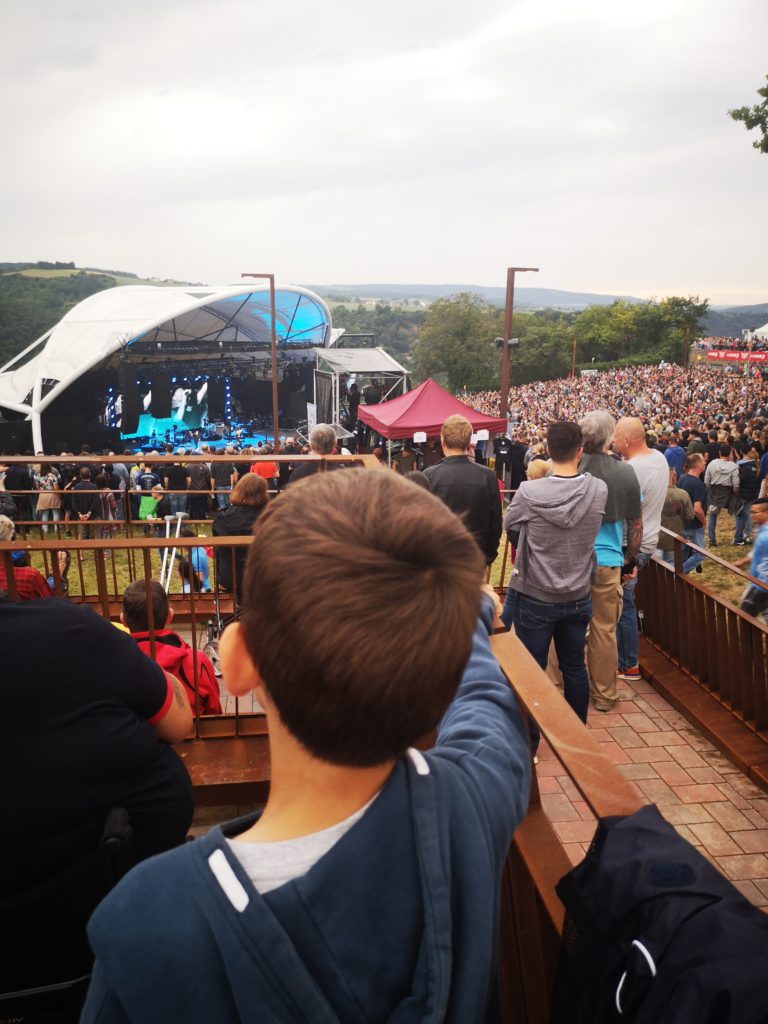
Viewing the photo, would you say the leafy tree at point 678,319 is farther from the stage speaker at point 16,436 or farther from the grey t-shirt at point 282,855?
the grey t-shirt at point 282,855

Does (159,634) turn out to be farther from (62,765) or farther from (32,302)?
(32,302)

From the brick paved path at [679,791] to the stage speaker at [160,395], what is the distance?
35131mm

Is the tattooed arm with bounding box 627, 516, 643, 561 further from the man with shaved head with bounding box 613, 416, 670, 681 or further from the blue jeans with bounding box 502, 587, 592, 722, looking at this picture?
the blue jeans with bounding box 502, 587, 592, 722

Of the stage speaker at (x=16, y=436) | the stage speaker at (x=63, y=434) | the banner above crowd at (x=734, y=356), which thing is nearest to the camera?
the stage speaker at (x=16, y=436)

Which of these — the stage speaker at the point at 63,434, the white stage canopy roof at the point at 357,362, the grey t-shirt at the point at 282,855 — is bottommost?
the stage speaker at the point at 63,434

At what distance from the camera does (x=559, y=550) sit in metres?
3.65

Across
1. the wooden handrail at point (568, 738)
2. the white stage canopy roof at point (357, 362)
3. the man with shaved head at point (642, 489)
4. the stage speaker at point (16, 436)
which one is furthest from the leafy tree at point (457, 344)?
the wooden handrail at point (568, 738)

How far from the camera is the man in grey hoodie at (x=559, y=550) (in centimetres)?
361

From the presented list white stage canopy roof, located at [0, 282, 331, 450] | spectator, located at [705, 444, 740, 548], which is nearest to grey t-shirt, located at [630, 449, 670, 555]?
spectator, located at [705, 444, 740, 548]

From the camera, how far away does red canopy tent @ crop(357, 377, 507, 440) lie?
1305 cm

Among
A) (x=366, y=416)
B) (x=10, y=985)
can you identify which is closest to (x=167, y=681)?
(x=10, y=985)

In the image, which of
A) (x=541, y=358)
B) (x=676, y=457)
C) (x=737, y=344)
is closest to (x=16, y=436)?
(x=676, y=457)

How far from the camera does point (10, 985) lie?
1.50m

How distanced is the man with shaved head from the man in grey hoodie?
101cm
